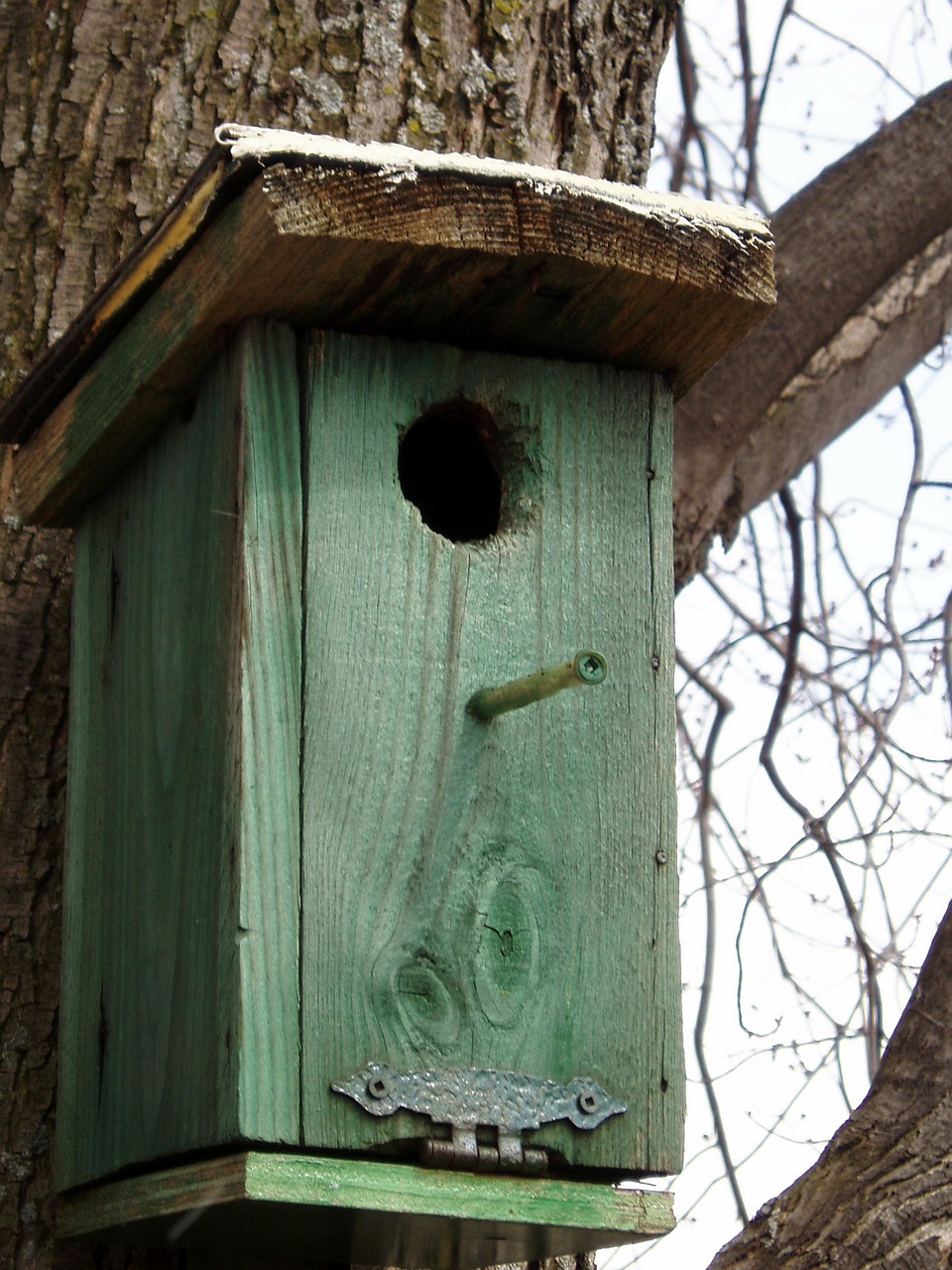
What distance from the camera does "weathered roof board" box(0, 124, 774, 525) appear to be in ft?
5.77

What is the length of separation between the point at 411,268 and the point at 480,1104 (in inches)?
29.5

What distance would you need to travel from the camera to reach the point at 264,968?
1.69m

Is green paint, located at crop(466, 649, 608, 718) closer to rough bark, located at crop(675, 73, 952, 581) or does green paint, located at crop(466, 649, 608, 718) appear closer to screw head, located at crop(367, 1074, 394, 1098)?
screw head, located at crop(367, 1074, 394, 1098)

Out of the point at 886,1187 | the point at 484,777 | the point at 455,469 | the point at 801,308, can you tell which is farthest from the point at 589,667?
the point at 801,308

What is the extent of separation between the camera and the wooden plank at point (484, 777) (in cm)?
174

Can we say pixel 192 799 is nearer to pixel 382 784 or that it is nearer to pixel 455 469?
pixel 382 784

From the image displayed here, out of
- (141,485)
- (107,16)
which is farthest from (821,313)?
(141,485)

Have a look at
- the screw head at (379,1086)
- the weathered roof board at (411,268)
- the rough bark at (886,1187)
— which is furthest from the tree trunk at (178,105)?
the rough bark at (886,1187)

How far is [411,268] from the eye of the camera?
5.95 feet

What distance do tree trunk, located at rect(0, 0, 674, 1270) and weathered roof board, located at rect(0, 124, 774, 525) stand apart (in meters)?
0.41

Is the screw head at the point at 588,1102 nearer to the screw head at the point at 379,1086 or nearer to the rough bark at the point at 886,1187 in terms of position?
the screw head at the point at 379,1086

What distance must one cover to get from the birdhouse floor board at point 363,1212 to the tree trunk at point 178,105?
71cm

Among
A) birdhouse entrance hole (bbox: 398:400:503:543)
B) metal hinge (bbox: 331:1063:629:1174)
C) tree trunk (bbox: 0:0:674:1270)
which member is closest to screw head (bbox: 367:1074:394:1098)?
metal hinge (bbox: 331:1063:629:1174)

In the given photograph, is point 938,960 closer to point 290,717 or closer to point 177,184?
point 290,717
